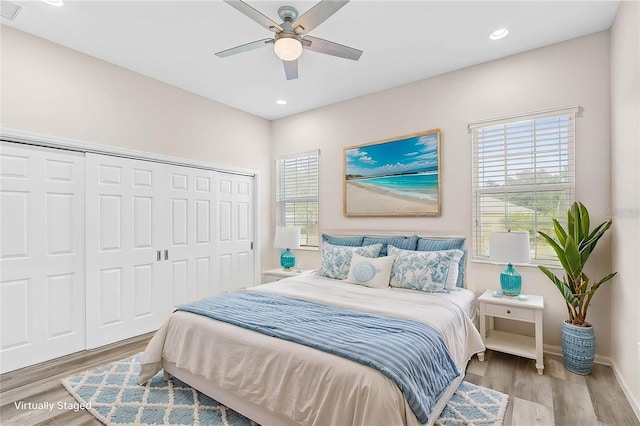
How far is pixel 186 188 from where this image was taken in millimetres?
3990

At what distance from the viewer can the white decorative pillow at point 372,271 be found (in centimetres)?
311

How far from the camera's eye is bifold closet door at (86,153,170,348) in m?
3.17

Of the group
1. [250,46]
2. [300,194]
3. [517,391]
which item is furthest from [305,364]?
[300,194]

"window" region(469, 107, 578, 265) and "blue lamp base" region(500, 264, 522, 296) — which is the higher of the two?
"window" region(469, 107, 578, 265)

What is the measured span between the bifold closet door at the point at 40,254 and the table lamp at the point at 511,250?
3.86m

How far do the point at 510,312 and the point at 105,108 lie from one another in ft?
14.2

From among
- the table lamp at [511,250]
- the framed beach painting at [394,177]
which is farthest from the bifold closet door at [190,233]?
the table lamp at [511,250]

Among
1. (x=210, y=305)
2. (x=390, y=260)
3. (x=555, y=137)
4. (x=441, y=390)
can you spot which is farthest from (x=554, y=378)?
(x=210, y=305)

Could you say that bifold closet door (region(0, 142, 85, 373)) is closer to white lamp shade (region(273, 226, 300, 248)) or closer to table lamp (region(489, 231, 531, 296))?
white lamp shade (region(273, 226, 300, 248))

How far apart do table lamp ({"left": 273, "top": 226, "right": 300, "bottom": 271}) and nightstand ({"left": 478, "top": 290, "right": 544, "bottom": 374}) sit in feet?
7.77

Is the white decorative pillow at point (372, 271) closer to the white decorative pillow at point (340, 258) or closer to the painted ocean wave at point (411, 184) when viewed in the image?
the white decorative pillow at point (340, 258)

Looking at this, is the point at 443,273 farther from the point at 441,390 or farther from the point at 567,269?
the point at 441,390

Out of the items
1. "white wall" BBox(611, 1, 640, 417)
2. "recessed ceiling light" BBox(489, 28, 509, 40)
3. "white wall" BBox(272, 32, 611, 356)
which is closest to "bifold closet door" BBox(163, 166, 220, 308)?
"white wall" BBox(272, 32, 611, 356)

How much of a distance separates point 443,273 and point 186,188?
Answer: 3.12 meters
